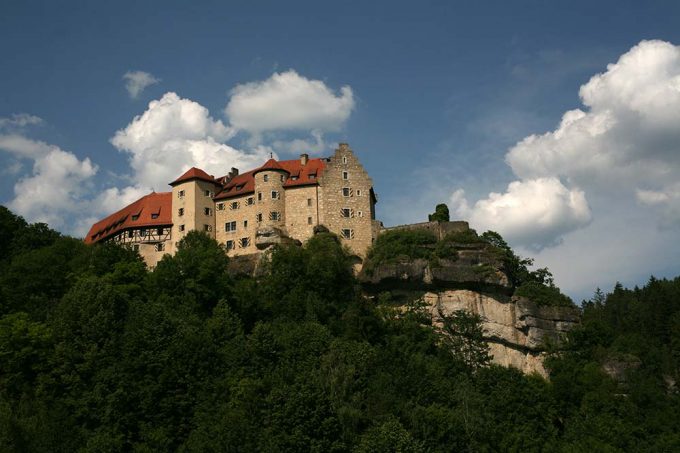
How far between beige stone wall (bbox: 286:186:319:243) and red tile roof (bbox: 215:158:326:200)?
788 mm

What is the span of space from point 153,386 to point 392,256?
27077 millimetres

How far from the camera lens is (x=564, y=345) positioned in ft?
221

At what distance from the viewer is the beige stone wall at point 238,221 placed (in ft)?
237

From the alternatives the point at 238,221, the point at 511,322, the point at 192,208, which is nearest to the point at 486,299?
the point at 511,322

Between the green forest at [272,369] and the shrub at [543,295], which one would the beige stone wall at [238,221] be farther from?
the shrub at [543,295]

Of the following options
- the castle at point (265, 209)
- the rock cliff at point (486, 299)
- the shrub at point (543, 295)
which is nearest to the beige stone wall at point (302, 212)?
the castle at point (265, 209)

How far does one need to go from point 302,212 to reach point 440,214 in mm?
13146

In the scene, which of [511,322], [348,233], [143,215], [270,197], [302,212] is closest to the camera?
[511,322]

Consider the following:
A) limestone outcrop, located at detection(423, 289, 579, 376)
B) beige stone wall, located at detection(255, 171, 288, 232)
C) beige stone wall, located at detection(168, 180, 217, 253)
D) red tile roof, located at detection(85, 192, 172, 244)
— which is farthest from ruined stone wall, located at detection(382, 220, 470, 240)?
red tile roof, located at detection(85, 192, 172, 244)

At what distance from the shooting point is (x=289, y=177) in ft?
243

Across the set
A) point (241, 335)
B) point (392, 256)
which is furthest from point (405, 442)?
point (392, 256)

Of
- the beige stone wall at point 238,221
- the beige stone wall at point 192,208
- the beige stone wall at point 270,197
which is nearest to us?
the beige stone wall at point 270,197

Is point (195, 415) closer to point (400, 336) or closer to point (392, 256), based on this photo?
point (400, 336)

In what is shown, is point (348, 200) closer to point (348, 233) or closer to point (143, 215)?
point (348, 233)
